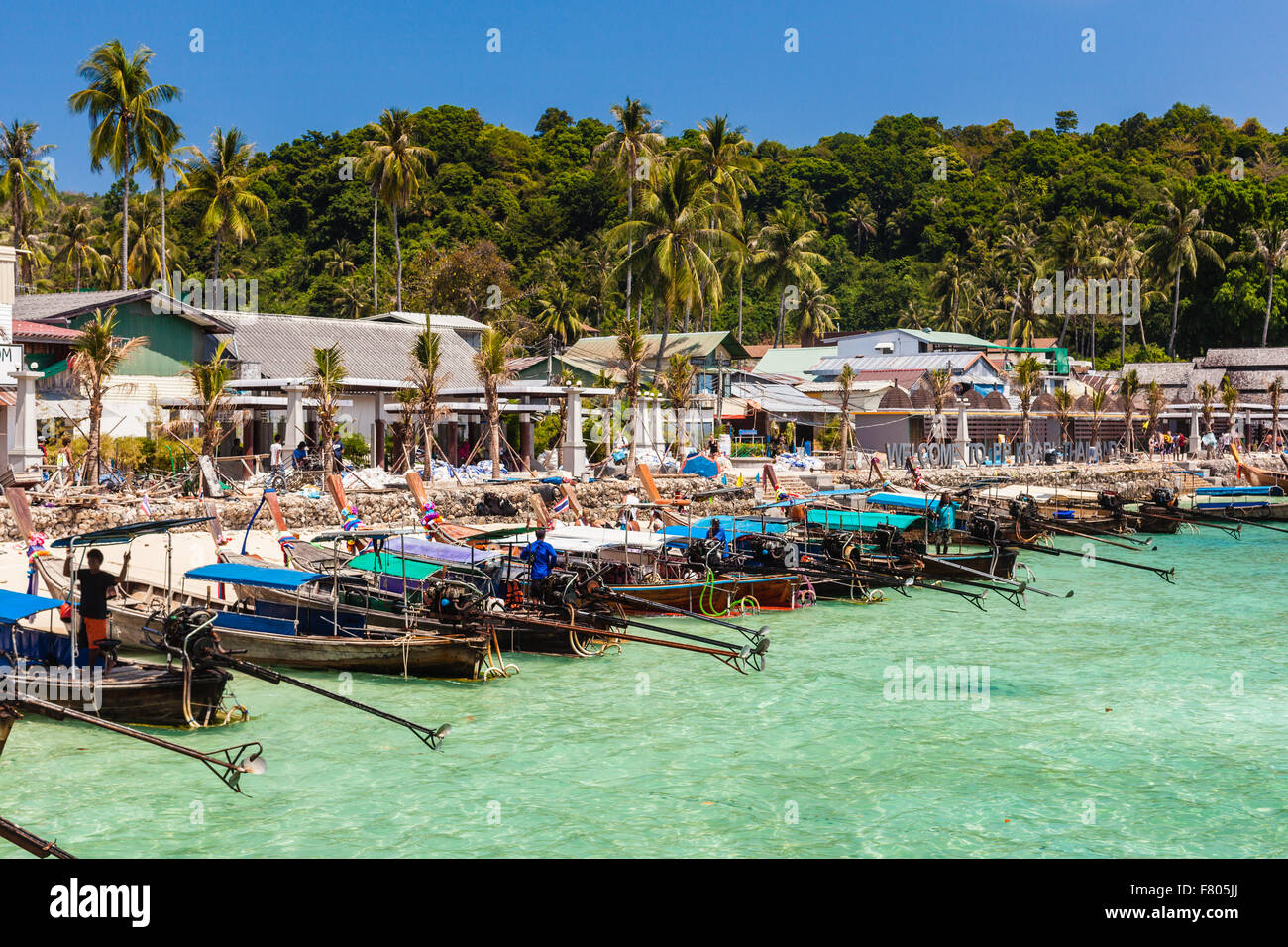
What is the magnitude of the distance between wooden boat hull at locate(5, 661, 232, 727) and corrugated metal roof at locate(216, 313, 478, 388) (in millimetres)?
28924

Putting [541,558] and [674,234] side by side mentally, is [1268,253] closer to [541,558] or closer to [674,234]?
[674,234]

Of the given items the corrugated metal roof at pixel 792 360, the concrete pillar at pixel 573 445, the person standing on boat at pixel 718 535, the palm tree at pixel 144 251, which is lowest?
the person standing on boat at pixel 718 535

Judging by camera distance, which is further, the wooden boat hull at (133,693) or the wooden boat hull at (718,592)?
the wooden boat hull at (718,592)

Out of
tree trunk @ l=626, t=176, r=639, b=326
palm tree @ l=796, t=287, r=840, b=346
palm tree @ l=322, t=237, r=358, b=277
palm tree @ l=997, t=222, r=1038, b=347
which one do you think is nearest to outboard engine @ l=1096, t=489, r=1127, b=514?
tree trunk @ l=626, t=176, r=639, b=326

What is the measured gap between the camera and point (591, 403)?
171 feet

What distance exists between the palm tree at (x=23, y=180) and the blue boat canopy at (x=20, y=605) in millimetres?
53697

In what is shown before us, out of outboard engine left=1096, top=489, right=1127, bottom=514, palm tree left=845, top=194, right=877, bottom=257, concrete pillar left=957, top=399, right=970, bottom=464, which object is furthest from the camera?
palm tree left=845, top=194, right=877, bottom=257

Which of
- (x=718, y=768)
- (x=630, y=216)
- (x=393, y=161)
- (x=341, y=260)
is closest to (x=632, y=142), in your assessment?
(x=630, y=216)

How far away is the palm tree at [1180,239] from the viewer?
3391 inches

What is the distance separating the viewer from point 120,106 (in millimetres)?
54406

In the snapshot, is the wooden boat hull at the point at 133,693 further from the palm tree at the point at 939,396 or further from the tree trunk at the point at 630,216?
the tree trunk at the point at 630,216

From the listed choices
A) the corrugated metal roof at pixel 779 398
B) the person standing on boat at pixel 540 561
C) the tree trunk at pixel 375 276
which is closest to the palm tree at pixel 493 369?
the person standing on boat at pixel 540 561

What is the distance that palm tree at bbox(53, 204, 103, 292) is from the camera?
74562 mm

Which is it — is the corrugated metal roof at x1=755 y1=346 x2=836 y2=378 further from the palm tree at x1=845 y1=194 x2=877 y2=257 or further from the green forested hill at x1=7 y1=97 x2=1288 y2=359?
the palm tree at x1=845 y1=194 x2=877 y2=257
